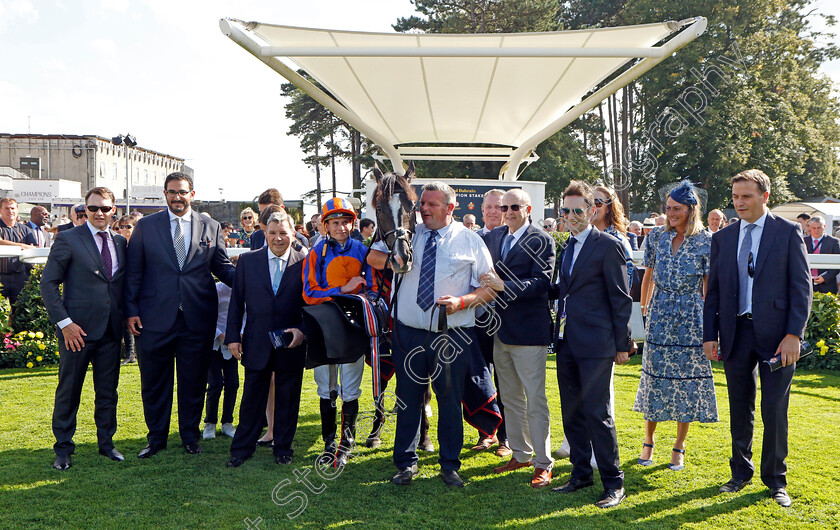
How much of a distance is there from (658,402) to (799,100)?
2925cm

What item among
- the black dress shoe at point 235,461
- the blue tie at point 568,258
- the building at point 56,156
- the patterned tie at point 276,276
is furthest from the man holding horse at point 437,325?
the building at point 56,156

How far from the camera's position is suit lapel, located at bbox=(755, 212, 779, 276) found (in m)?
4.01

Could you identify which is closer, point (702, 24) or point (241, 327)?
point (241, 327)

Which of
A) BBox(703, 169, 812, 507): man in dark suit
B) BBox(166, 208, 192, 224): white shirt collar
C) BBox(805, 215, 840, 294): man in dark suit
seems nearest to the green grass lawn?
BBox(703, 169, 812, 507): man in dark suit

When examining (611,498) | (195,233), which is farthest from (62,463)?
(611,498)

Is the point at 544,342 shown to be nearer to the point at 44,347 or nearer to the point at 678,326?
the point at 678,326

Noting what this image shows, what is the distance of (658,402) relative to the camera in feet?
15.2

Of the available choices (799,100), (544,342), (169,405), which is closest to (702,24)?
(544,342)

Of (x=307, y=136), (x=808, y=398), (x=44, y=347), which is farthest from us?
(x=307, y=136)

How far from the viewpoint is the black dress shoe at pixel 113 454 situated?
479 cm

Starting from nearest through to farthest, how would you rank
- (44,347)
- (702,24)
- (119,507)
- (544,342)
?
1. (119,507)
2. (544,342)
3. (44,347)
4. (702,24)

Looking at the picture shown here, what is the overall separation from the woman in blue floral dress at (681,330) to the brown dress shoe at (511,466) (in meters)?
0.98

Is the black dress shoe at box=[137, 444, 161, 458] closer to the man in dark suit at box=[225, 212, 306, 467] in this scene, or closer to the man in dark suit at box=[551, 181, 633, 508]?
the man in dark suit at box=[225, 212, 306, 467]

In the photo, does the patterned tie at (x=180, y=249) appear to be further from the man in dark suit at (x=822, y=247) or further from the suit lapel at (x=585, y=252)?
the man in dark suit at (x=822, y=247)
